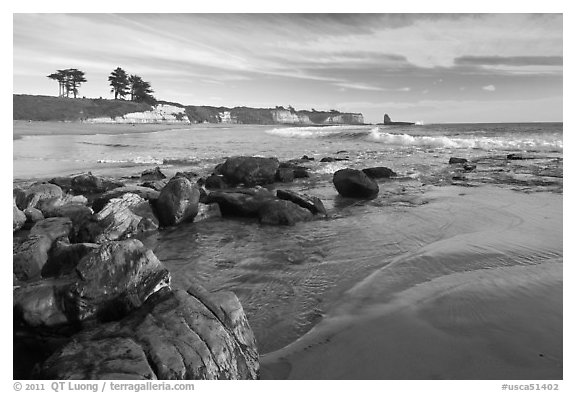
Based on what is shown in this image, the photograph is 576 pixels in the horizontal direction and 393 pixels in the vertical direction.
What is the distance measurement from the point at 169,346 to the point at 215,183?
10.0 metres

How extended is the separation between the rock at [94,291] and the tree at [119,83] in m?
93.1

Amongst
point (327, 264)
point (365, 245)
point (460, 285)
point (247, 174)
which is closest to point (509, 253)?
point (460, 285)

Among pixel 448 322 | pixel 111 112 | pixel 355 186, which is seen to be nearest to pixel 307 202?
pixel 355 186

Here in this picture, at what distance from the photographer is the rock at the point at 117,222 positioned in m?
6.76

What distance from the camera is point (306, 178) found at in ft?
48.3

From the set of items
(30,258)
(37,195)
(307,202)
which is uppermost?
(37,195)

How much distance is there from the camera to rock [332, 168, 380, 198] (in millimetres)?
10805

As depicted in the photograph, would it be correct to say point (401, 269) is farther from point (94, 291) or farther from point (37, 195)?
point (37, 195)

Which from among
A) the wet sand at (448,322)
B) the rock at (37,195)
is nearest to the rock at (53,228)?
the rock at (37,195)

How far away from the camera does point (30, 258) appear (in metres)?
5.18

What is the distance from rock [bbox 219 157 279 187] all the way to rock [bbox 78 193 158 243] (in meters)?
5.38

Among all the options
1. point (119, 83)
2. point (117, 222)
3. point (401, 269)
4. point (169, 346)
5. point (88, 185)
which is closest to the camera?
point (169, 346)

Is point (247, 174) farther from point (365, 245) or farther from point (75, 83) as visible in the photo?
point (75, 83)

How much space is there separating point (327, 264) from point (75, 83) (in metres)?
97.5
